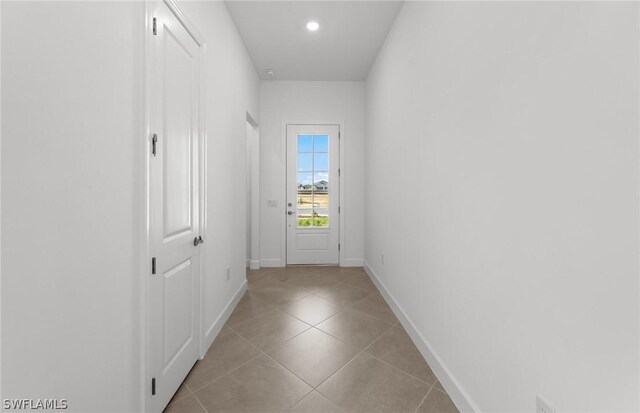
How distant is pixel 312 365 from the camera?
1.92 metres

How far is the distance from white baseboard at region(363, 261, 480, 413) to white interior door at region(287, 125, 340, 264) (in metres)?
1.89

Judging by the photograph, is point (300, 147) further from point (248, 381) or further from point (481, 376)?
point (481, 376)

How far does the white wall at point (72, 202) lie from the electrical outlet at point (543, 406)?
1678 millimetres

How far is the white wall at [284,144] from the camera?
4348 mm

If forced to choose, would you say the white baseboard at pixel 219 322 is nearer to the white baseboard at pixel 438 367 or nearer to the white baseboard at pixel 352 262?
the white baseboard at pixel 438 367

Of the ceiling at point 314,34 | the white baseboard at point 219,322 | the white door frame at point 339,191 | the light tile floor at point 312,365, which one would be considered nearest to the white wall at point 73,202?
the light tile floor at point 312,365

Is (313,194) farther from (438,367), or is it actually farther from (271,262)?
(438,367)

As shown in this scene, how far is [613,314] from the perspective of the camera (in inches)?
30.5

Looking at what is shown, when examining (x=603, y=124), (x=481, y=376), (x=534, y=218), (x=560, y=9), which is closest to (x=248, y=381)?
(x=481, y=376)

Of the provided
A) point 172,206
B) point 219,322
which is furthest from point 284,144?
point 172,206

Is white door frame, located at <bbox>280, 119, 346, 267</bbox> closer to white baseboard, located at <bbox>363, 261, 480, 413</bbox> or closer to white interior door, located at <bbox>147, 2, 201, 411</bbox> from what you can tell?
white baseboard, located at <bbox>363, 261, 480, 413</bbox>

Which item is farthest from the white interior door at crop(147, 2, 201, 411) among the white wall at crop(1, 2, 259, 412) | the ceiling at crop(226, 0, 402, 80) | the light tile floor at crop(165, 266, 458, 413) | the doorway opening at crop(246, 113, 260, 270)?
the doorway opening at crop(246, 113, 260, 270)

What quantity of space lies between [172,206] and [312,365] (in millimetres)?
1397

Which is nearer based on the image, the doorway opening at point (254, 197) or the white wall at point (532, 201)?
the white wall at point (532, 201)
